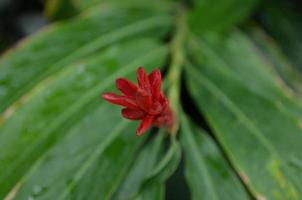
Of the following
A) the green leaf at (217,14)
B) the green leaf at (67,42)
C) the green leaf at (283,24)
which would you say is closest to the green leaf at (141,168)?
the green leaf at (67,42)

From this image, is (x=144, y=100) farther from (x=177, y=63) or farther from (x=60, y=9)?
(x=60, y=9)

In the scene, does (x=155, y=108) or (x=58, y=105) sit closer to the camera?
(x=155, y=108)

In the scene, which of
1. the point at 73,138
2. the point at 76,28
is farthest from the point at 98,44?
the point at 73,138

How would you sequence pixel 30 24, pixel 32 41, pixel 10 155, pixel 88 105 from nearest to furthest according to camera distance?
pixel 10 155, pixel 88 105, pixel 32 41, pixel 30 24

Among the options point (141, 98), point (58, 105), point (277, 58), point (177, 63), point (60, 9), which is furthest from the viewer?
point (277, 58)

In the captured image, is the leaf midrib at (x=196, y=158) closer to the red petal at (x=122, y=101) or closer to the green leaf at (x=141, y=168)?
the green leaf at (x=141, y=168)

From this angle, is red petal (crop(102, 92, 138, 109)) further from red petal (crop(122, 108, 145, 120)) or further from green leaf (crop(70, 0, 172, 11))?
green leaf (crop(70, 0, 172, 11))

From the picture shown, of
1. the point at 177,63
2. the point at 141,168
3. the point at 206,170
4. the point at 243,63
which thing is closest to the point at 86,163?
the point at 141,168

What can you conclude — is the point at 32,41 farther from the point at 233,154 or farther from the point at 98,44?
the point at 233,154
